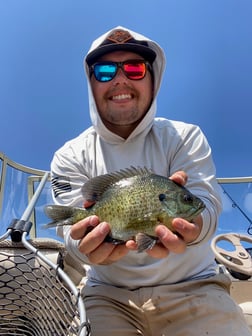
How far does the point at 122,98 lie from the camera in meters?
1.86

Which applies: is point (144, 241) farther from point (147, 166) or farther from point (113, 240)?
point (147, 166)

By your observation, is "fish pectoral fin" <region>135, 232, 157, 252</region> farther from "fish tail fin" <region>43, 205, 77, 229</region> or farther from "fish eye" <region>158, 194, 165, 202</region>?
"fish tail fin" <region>43, 205, 77, 229</region>

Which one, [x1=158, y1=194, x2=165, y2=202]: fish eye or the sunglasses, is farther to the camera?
the sunglasses

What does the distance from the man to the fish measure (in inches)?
1.2

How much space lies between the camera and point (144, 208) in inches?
A: 47.8

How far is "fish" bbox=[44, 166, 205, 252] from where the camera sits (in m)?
1.20

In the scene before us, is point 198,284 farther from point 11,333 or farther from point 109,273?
point 11,333

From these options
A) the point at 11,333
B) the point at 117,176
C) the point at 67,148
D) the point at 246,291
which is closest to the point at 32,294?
the point at 11,333

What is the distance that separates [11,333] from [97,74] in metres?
1.29

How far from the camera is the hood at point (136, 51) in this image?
192cm

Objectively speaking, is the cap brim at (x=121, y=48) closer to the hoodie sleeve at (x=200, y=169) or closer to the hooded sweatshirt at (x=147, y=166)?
the hooded sweatshirt at (x=147, y=166)

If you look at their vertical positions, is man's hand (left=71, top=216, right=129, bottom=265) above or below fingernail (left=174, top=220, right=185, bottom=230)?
below

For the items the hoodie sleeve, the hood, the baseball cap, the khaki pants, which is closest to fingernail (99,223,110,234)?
the hoodie sleeve

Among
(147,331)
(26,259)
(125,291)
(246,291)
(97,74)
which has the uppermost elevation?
(97,74)
